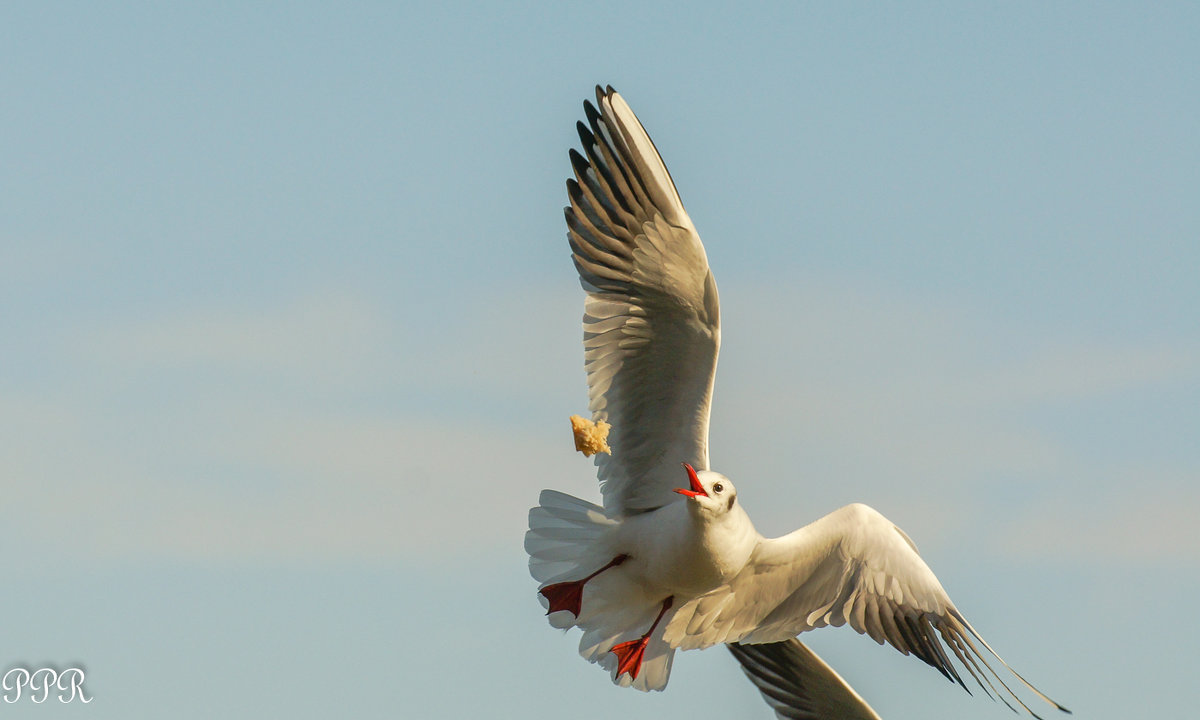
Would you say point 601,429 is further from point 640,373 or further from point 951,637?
point 951,637

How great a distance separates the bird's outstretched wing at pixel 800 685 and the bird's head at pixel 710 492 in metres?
3.12

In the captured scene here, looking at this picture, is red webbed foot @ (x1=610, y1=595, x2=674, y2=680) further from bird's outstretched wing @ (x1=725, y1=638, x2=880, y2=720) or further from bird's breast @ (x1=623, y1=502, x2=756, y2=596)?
bird's outstretched wing @ (x1=725, y1=638, x2=880, y2=720)

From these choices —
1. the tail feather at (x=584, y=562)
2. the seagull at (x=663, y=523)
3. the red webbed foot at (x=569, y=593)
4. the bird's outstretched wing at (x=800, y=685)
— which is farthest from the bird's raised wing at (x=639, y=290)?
the bird's outstretched wing at (x=800, y=685)

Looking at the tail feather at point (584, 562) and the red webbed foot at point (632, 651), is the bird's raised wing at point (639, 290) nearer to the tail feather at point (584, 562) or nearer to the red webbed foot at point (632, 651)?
the tail feather at point (584, 562)

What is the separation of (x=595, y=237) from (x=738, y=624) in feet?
8.10

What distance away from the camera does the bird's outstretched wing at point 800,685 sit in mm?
11367

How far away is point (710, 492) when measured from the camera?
8.59m

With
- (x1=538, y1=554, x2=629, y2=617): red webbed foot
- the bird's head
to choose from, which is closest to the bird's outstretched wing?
(x1=538, y1=554, x2=629, y2=617): red webbed foot

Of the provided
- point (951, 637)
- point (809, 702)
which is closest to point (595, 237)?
point (951, 637)

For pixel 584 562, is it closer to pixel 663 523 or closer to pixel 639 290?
pixel 663 523

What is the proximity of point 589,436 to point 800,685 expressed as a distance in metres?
3.52

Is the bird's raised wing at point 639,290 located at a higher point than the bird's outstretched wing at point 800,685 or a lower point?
higher

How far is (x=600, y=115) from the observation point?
894 centimetres

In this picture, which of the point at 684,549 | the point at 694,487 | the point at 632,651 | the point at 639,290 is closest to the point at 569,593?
the point at 632,651
